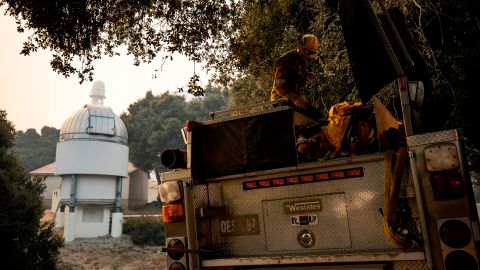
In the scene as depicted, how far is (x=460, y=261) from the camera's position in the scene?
283 centimetres

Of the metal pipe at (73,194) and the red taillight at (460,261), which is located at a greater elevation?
the metal pipe at (73,194)

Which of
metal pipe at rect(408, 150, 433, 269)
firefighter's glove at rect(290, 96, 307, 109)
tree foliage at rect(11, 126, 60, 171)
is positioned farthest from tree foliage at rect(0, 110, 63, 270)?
tree foliage at rect(11, 126, 60, 171)

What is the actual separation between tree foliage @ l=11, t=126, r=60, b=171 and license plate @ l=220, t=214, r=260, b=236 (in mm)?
72167

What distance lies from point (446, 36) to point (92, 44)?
938 centimetres

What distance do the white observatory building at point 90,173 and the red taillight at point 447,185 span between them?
3554 centimetres

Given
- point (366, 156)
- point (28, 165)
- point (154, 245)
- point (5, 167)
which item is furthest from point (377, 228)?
point (28, 165)

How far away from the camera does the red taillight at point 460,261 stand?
9.15 feet

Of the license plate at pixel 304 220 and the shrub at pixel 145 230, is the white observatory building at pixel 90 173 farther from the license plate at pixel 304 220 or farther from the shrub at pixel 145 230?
the license plate at pixel 304 220

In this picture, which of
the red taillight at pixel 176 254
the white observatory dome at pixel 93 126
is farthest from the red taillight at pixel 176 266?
the white observatory dome at pixel 93 126

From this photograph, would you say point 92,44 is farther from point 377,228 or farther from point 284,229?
point 377,228

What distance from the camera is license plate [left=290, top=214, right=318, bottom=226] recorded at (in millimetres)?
3682

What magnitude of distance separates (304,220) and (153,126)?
5377 cm

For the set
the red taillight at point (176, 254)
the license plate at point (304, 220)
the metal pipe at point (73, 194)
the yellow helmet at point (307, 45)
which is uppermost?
the metal pipe at point (73, 194)

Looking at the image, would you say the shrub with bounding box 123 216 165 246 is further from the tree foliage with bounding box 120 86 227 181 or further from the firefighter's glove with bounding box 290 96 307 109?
the firefighter's glove with bounding box 290 96 307 109
